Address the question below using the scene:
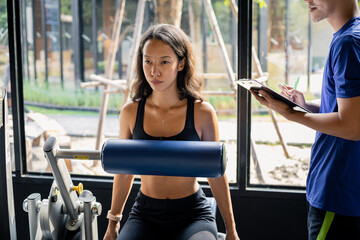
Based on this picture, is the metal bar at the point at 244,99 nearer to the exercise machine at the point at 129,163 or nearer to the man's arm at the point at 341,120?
the man's arm at the point at 341,120

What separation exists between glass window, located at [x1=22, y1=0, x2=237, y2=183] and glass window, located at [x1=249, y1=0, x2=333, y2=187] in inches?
6.2

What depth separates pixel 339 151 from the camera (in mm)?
1482

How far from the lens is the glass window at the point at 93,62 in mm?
2527

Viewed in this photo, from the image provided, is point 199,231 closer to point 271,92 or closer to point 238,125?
point 271,92

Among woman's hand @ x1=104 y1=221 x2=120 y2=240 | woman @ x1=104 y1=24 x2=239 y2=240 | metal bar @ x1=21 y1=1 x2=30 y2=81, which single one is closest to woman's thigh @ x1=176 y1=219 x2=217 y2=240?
woman @ x1=104 y1=24 x2=239 y2=240

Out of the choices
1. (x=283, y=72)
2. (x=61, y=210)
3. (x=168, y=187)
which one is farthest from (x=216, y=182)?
(x=283, y=72)

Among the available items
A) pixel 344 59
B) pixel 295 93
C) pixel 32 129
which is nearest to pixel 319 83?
pixel 295 93

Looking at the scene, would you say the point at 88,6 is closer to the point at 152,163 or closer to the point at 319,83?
the point at 319,83

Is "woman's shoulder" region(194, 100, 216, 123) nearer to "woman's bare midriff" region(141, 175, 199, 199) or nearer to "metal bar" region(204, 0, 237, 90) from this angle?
"woman's bare midriff" region(141, 175, 199, 199)

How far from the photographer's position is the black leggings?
1.65 meters

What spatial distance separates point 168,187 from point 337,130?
75cm

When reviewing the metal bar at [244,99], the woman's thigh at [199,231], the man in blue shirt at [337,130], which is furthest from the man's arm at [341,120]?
the metal bar at [244,99]

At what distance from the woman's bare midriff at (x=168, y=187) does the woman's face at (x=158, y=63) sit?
0.40 metres

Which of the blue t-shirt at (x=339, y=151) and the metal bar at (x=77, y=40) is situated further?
the metal bar at (x=77, y=40)
